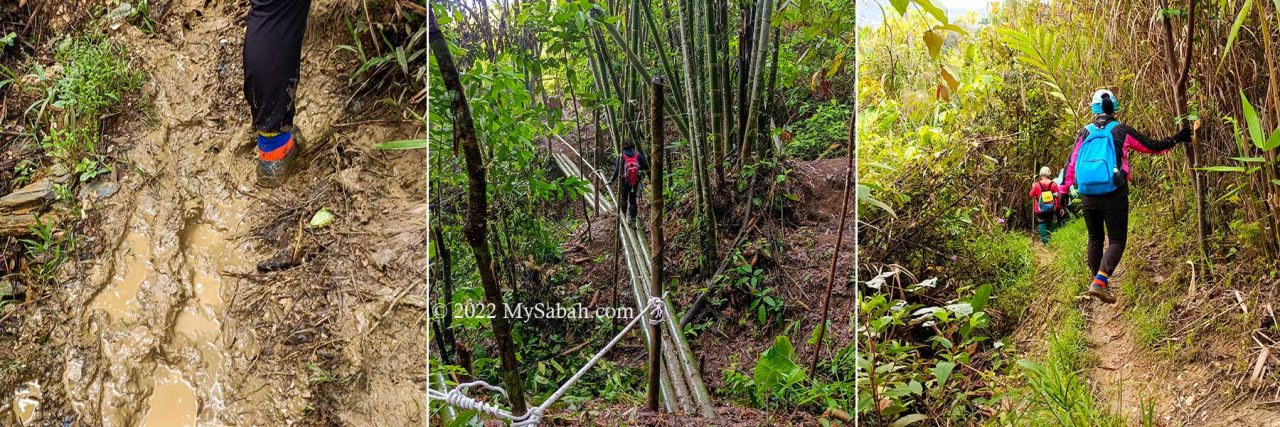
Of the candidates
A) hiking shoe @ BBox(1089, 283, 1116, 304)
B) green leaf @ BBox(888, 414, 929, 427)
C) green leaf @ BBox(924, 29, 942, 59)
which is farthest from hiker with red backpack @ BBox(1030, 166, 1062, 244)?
green leaf @ BBox(924, 29, 942, 59)

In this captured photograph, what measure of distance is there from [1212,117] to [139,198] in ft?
10.7

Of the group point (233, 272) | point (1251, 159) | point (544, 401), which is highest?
point (1251, 159)

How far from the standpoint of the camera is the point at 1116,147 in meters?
1.89

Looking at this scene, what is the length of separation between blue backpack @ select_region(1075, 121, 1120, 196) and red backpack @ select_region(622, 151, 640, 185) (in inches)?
47.2

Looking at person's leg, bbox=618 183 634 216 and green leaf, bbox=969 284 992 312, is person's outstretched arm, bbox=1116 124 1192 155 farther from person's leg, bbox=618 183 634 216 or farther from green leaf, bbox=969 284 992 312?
person's leg, bbox=618 183 634 216

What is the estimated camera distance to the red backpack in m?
1.55

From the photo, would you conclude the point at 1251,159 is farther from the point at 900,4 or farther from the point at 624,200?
the point at 624,200

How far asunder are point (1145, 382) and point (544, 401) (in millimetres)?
1552

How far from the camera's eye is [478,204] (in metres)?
1.62

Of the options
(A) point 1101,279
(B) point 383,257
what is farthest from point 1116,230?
(B) point 383,257

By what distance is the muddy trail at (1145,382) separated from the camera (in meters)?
1.80

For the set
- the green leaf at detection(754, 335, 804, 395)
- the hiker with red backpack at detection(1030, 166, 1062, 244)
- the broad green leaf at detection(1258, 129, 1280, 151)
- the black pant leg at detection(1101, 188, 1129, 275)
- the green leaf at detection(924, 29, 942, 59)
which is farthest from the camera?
the hiker with red backpack at detection(1030, 166, 1062, 244)

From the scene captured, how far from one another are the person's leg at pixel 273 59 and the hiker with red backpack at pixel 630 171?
109cm

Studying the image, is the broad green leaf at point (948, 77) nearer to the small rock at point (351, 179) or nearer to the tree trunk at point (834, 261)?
the tree trunk at point (834, 261)
